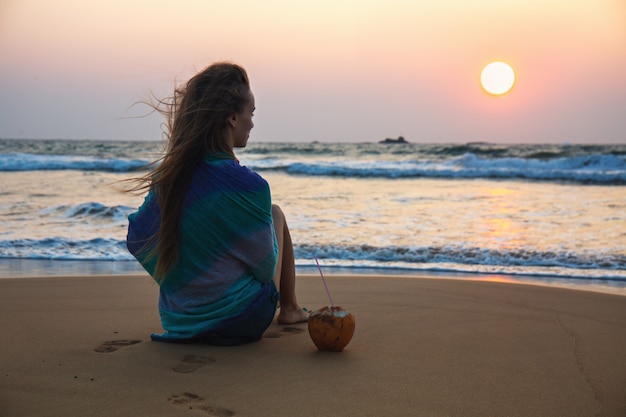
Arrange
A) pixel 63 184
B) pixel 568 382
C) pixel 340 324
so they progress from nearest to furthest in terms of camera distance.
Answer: pixel 568 382 < pixel 340 324 < pixel 63 184

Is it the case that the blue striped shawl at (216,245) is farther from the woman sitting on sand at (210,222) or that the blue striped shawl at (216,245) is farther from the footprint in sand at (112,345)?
the footprint in sand at (112,345)

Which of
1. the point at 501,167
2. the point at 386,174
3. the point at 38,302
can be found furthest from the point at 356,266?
the point at 501,167

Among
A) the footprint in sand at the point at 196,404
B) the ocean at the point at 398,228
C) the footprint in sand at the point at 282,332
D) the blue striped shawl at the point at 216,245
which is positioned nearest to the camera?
the footprint in sand at the point at 196,404

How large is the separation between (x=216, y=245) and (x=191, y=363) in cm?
57

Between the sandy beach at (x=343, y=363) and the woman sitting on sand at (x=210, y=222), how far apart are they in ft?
0.61

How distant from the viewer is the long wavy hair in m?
3.28

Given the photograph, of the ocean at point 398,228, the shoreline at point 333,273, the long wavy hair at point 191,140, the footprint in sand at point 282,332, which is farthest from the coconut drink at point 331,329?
the shoreline at point 333,273

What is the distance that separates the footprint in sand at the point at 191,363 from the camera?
301 centimetres

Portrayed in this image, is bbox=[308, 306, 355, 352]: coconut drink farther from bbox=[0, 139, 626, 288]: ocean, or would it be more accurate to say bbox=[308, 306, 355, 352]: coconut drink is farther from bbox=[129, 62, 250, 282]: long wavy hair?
bbox=[0, 139, 626, 288]: ocean

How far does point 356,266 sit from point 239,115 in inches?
134

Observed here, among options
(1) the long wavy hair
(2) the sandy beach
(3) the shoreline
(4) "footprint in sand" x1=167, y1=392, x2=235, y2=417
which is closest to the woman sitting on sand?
(1) the long wavy hair

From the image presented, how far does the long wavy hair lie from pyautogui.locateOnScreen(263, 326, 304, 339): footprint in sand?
69cm

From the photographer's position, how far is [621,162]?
22.2m

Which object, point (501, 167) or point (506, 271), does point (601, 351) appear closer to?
point (506, 271)
